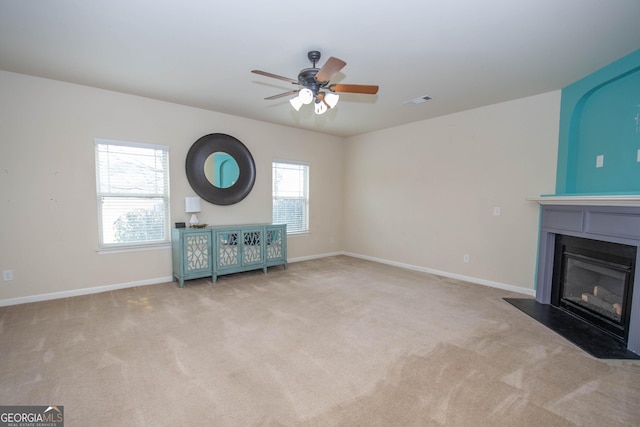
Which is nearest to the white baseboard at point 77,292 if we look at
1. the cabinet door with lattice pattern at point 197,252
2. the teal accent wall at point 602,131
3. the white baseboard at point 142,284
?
the white baseboard at point 142,284

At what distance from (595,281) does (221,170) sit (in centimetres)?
491

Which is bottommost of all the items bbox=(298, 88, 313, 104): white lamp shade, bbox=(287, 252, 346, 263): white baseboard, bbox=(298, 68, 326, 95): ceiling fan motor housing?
bbox=(287, 252, 346, 263): white baseboard

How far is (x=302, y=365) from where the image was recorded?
2.16 m

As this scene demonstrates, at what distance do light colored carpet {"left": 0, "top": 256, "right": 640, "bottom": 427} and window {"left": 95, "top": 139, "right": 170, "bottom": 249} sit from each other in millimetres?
862

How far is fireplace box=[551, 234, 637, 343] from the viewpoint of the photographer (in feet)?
8.41

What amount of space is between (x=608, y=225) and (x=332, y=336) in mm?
2732

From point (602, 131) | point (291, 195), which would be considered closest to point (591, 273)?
point (602, 131)

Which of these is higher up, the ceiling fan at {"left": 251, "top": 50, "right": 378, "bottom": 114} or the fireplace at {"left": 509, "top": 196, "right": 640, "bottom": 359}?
the ceiling fan at {"left": 251, "top": 50, "right": 378, "bottom": 114}

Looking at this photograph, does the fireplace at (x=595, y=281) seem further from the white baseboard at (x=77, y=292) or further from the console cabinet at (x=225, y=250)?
the white baseboard at (x=77, y=292)

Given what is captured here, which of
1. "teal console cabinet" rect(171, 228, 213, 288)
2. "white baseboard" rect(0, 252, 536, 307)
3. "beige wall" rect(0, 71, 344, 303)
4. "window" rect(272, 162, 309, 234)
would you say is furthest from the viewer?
"window" rect(272, 162, 309, 234)

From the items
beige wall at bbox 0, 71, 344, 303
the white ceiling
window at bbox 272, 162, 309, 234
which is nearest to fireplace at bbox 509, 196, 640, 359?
the white ceiling

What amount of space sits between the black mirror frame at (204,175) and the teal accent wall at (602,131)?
4355 millimetres

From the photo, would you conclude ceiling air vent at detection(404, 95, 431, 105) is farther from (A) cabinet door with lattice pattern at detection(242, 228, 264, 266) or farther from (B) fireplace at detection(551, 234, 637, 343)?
(A) cabinet door with lattice pattern at detection(242, 228, 264, 266)

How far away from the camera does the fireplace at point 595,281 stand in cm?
256
